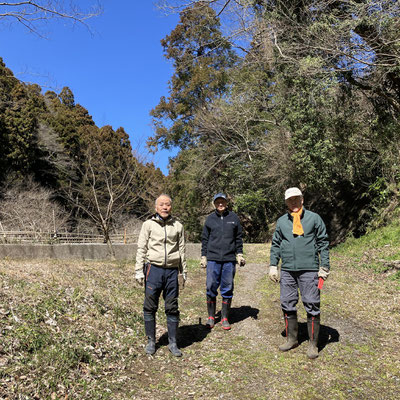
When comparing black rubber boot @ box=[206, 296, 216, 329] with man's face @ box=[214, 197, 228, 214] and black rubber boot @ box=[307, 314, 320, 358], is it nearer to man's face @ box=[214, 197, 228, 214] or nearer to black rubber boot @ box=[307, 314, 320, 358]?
man's face @ box=[214, 197, 228, 214]

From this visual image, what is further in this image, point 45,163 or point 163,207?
point 45,163

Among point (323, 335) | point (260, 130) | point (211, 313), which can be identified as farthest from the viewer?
point (260, 130)

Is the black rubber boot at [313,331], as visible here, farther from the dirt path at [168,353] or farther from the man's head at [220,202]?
the man's head at [220,202]

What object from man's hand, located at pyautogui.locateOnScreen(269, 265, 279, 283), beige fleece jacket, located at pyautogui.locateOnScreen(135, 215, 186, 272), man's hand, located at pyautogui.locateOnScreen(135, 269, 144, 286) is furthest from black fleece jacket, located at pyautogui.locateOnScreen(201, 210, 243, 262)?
man's hand, located at pyautogui.locateOnScreen(135, 269, 144, 286)

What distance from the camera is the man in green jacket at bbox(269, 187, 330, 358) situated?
13.4 feet

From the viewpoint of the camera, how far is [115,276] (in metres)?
7.46

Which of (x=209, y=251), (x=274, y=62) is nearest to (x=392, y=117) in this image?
(x=274, y=62)

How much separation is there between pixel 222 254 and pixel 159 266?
1227 mm

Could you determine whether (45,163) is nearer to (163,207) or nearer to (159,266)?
(163,207)

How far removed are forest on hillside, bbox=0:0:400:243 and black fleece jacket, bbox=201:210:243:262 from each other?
5.71 metres

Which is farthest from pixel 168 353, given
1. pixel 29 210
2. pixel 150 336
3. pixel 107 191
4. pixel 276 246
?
pixel 29 210

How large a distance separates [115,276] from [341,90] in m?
9.83

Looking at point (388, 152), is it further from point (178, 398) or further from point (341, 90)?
point (178, 398)

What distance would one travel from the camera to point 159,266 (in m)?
4.20
